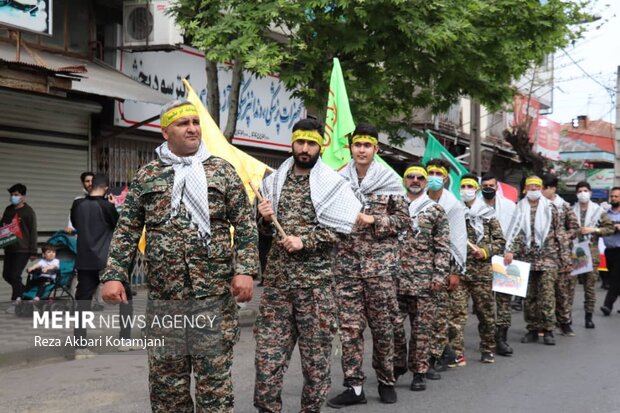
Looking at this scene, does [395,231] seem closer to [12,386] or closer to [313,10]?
[12,386]

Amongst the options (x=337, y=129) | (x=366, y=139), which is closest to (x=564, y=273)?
(x=337, y=129)

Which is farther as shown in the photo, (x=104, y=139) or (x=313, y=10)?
(x=104, y=139)

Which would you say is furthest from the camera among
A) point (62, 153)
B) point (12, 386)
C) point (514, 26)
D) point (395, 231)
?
point (62, 153)

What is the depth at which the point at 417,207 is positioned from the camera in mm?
7246

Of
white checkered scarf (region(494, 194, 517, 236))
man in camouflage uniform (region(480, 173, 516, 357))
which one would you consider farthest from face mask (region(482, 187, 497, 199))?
white checkered scarf (region(494, 194, 517, 236))

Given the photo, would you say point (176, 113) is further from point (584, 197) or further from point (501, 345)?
point (584, 197)

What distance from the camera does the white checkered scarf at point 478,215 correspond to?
851 centimetres

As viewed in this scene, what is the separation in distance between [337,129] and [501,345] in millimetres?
3059

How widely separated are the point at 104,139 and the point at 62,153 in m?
0.79

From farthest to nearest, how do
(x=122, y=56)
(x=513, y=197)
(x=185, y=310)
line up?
1. (x=513, y=197)
2. (x=122, y=56)
3. (x=185, y=310)

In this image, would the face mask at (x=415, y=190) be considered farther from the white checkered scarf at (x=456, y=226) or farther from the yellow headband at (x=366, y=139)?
the yellow headband at (x=366, y=139)

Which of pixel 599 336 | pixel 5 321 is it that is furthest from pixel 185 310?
pixel 599 336

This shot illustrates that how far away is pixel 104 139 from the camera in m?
13.7

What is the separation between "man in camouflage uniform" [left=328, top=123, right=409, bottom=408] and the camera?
6246 mm
